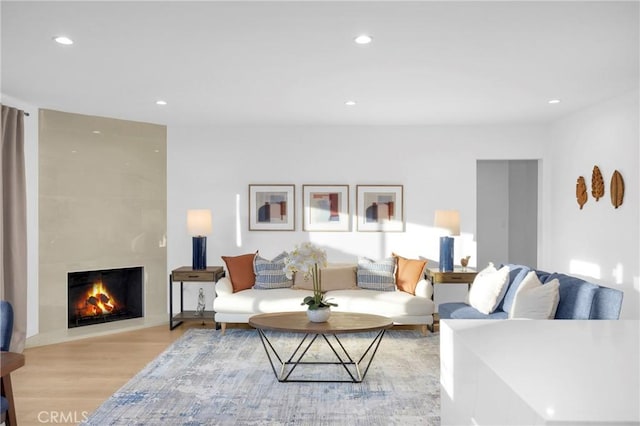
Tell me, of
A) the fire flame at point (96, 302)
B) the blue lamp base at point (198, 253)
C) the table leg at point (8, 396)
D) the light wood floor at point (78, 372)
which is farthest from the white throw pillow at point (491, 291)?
the fire flame at point (96, 302)

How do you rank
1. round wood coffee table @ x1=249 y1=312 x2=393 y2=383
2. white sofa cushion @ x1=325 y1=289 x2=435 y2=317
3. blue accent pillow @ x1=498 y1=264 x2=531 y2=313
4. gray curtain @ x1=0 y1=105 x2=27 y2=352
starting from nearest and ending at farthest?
round wood coffee table @ x1=249 y1=312 x2=393 y2=383 < blue accent pillow @ x1=498 y1=264 x2=531 y2=313 < gray curtain @ x1=0 y1=105 x2=27 y2=352 < white sofa cushion @ x1=325 y1=289 x2=435 y2=317

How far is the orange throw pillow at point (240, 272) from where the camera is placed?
663 centimetres

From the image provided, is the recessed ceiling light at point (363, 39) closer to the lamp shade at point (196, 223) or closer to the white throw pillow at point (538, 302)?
the white throw pillow at point (538, 302)

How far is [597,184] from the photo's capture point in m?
5.75

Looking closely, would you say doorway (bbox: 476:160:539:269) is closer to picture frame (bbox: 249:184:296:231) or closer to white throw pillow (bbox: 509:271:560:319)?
picture frame (bbox: 249:184:296:231)

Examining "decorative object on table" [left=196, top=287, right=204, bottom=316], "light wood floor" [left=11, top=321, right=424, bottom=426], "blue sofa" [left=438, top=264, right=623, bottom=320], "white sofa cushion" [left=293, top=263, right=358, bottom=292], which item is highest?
"blue sofa" [left=438, top=264, right=623, bottom=320]

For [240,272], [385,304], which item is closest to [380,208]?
[385,304]

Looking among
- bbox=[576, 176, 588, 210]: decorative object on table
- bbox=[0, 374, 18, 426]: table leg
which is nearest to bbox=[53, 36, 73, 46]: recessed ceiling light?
bbox=[0, 374, 18, 426]: table leg

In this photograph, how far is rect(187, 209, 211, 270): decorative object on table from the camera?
6.75m

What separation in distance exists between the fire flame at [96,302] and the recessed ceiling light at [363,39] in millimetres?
4801

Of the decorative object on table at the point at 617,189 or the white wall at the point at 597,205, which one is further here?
the decorative object on table at the point at 617,189

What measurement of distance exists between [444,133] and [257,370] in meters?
4.07

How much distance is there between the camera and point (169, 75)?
15.1 ft

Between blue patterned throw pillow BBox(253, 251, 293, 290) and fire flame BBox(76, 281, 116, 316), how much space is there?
1.90 m
